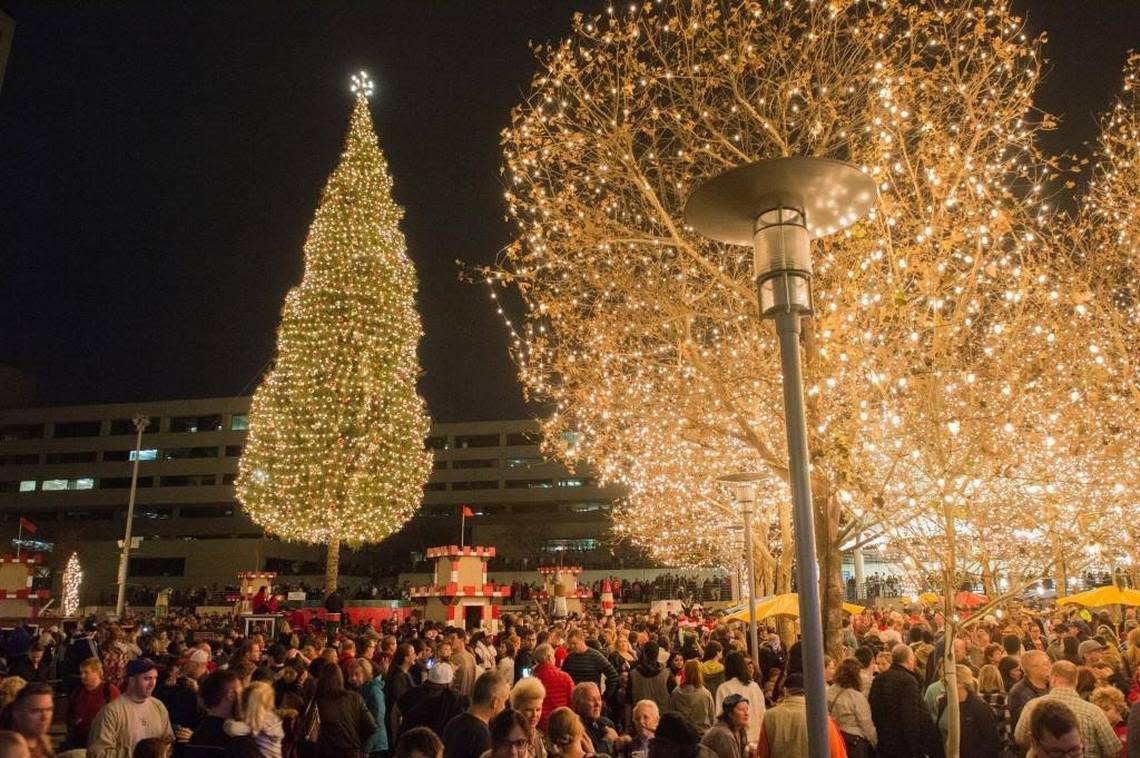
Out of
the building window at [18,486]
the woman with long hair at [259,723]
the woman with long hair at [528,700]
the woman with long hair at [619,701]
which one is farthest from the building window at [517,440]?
the woman with long hair at [528,700]

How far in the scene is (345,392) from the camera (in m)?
32.2

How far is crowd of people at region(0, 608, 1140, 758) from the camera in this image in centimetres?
491

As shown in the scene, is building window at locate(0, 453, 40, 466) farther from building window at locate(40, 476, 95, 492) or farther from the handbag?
the handbag

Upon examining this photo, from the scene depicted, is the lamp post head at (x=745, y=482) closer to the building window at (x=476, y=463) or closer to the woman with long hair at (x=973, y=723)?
the woman with long hair at (x=973, y=723)

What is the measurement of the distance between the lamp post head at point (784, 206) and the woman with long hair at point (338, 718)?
489 centimetres

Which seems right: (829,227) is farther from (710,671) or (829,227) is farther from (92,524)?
(92,524)

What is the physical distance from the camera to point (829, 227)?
455 cm

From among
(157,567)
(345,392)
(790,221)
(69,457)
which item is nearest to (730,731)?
(790,221)

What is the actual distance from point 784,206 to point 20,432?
89.0 meters

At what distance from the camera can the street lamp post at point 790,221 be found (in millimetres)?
3857

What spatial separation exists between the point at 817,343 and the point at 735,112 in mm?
3388

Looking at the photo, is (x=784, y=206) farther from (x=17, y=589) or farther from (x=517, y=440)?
(x=517, y=440)

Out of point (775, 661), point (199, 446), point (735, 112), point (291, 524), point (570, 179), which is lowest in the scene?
point (775, 661)

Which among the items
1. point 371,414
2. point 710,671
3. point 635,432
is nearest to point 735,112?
point 710,671
